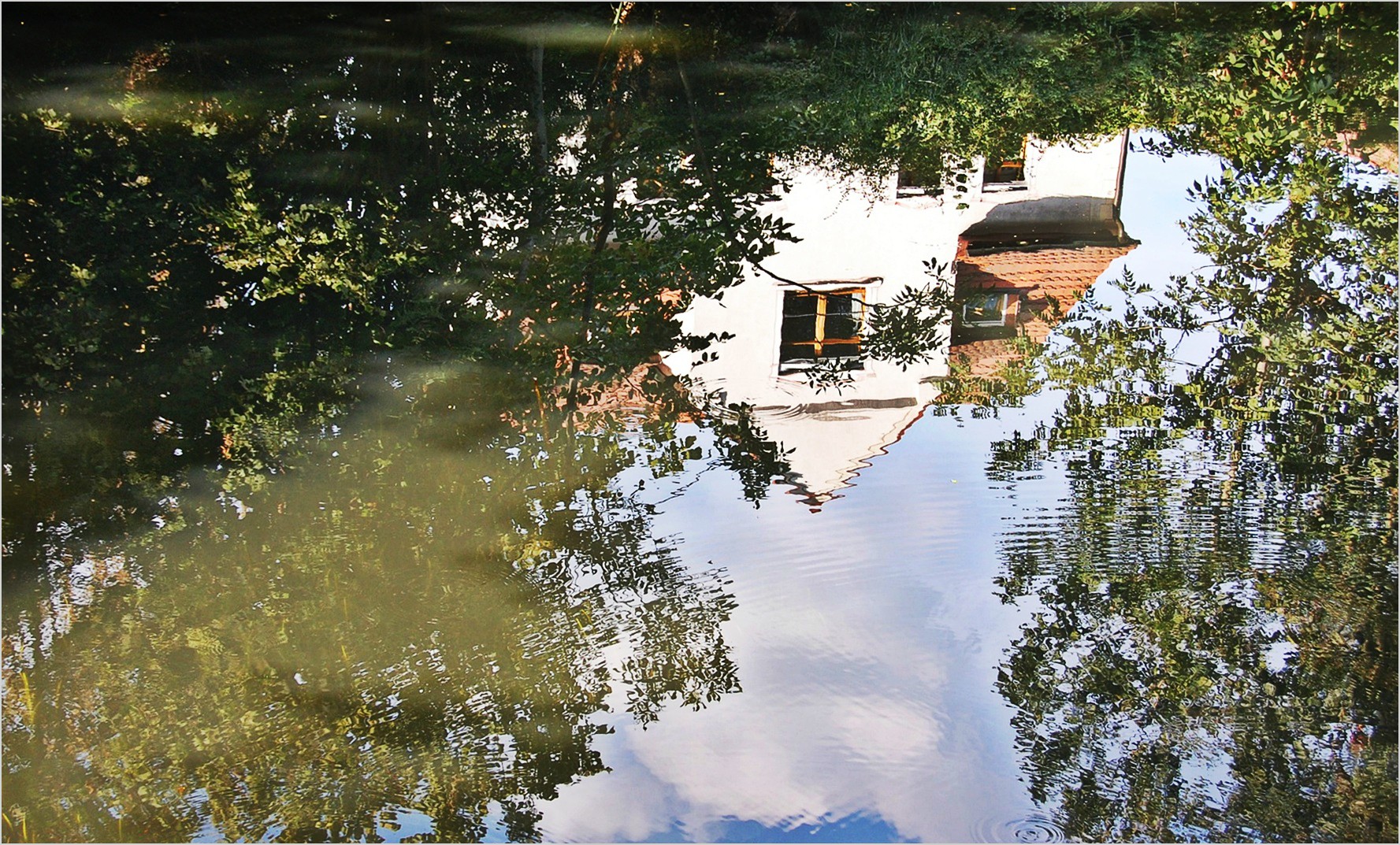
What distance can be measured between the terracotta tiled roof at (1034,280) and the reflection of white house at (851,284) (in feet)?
0.18

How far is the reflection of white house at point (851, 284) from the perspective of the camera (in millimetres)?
2717

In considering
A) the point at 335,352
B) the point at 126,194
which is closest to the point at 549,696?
the point at 335,352

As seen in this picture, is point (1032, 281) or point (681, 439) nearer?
point (681, 439)

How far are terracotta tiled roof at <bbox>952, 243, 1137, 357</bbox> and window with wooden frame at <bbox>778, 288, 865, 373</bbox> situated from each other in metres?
0.30

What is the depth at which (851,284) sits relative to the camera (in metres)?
3.11

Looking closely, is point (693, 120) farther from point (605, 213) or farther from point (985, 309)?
point (985, 309)

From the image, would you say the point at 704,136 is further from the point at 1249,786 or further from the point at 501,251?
the point at 1249,786

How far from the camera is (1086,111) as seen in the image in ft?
12.8

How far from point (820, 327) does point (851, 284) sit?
236mm

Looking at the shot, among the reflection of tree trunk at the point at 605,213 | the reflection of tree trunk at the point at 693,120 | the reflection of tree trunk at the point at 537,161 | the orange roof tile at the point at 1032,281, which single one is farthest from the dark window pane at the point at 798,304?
the reflection of tree trunk at the point at 537,161

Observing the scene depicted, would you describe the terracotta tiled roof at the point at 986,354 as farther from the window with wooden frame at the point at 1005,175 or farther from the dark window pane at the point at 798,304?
the window with wooden frame at the point at 1005,175

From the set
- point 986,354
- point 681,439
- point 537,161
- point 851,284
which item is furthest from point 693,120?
point 681,439

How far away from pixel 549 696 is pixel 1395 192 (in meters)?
3.11

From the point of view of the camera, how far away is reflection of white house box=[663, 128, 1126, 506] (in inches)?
107
